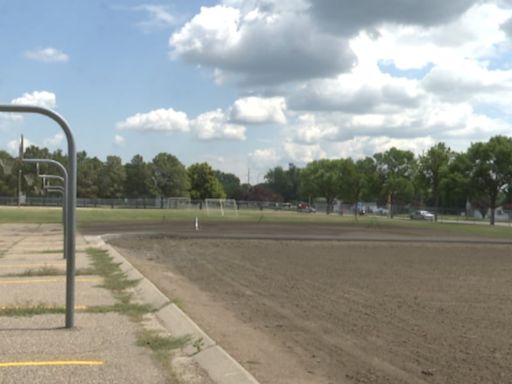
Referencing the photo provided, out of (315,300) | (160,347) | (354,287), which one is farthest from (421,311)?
(160,347)

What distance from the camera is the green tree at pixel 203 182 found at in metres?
152

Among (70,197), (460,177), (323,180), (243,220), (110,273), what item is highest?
(323,180)

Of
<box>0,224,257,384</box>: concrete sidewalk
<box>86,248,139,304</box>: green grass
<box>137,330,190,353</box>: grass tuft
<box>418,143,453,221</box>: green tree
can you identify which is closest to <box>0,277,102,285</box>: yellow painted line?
<box>0,224,257,384</box>: concrete sidewalk

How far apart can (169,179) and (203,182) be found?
48.2 feet

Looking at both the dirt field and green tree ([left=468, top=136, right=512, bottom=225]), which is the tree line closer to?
green tree ([left=468, top=136, right=512, bottom=225])

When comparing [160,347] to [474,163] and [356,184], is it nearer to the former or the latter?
[474,163]

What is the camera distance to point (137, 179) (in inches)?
5517

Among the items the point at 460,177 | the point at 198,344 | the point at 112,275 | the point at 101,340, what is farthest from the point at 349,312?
the point at 460,177

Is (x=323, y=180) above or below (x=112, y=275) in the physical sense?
above

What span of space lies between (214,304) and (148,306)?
141 centimetres

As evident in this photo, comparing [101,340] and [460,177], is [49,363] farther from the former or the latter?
[460,177]

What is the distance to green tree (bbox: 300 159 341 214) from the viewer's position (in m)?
136

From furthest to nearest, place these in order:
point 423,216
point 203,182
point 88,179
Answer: point 203,182
point 88,179
point 423,216

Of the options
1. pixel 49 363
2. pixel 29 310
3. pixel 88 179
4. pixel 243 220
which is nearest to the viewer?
pixel 49 363
